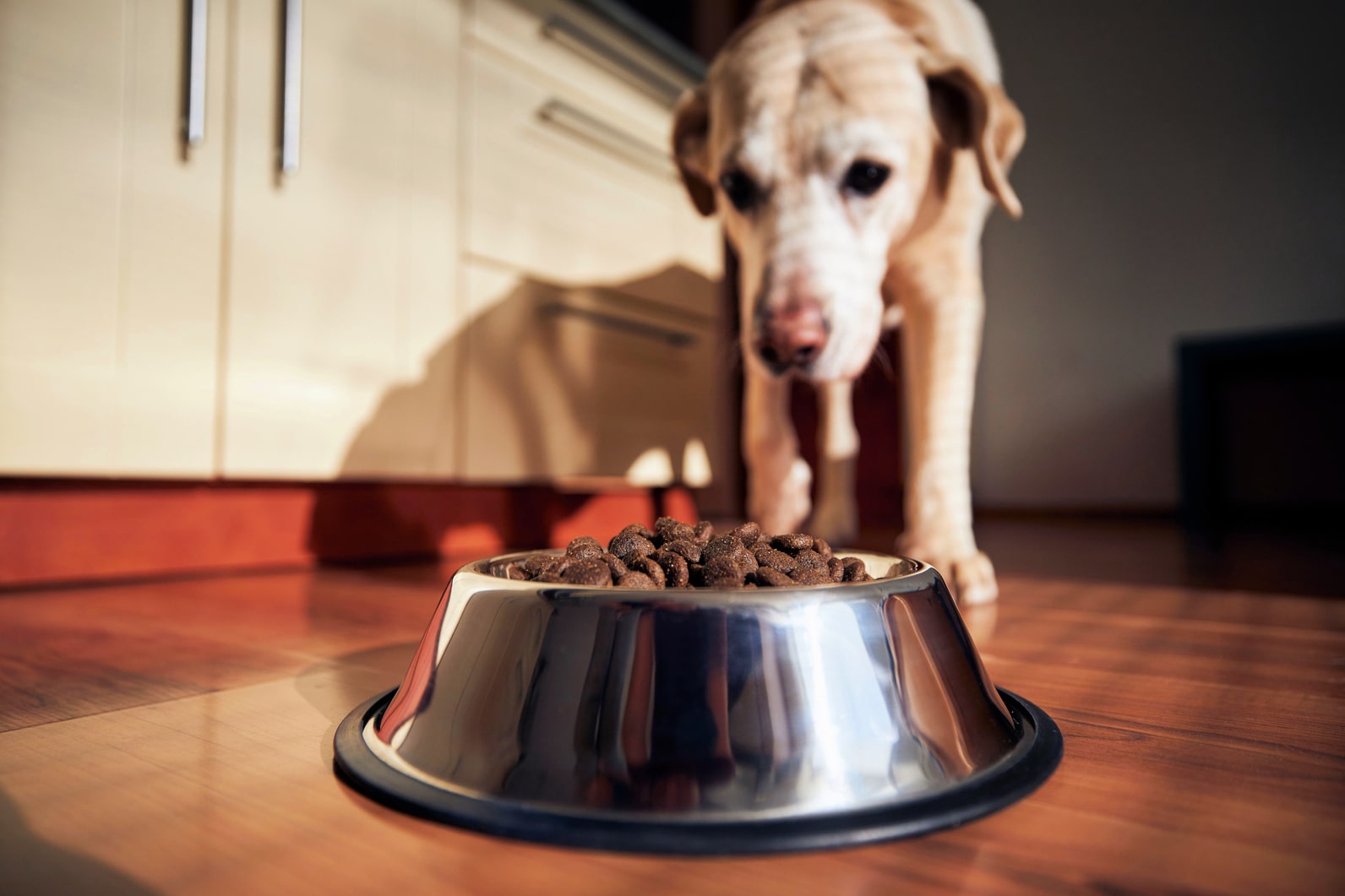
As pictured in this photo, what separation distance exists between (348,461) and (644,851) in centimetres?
122

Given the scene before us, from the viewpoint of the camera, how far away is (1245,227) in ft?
11.1

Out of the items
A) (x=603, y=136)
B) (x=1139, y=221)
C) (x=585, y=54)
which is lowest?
(x=603, y=136)

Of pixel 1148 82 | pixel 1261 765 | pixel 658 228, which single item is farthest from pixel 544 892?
pixel 1148 82

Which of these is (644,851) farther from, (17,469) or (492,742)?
(17,469)

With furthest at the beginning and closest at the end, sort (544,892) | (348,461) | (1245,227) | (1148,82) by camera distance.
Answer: (1148,82), (1245,227), (348,461), (544,892)

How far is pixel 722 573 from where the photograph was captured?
489 mm

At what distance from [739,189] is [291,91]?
71 centimetres

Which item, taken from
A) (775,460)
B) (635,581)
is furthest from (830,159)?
(635,581)

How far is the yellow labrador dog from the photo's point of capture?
1.07 meters

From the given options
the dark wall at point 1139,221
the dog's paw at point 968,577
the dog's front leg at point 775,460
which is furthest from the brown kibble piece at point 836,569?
the dark wall at point 1139,221

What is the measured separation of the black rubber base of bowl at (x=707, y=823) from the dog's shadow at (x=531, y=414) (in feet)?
3.69

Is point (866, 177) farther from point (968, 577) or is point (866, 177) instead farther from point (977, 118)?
point (968, 577)

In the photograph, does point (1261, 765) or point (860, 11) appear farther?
point (860, 11)

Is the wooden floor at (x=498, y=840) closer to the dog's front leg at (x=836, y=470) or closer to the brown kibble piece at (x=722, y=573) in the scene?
the brown kibble piece at (x=722, y=573)
